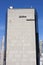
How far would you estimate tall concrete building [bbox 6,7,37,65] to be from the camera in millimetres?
37719

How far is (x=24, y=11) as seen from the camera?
38469mm

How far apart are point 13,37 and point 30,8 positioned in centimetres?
578

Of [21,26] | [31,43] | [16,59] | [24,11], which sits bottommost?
[16,59]

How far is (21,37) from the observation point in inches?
1516

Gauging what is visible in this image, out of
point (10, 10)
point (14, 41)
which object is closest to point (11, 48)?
point (14, 41)

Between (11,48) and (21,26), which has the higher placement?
(21,26)

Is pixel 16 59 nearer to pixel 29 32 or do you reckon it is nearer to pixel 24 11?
pixel 29 32

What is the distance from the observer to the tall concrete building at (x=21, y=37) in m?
37.7

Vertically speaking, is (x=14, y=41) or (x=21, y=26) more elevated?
(x=21, y=26)

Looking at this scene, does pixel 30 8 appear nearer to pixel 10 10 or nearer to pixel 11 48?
pixel 10 10

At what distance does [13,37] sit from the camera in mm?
38688

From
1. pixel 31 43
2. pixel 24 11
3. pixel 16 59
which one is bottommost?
pixel 16 59

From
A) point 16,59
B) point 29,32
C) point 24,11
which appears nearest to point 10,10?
point 24,11

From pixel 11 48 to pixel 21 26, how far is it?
13.8 ft
